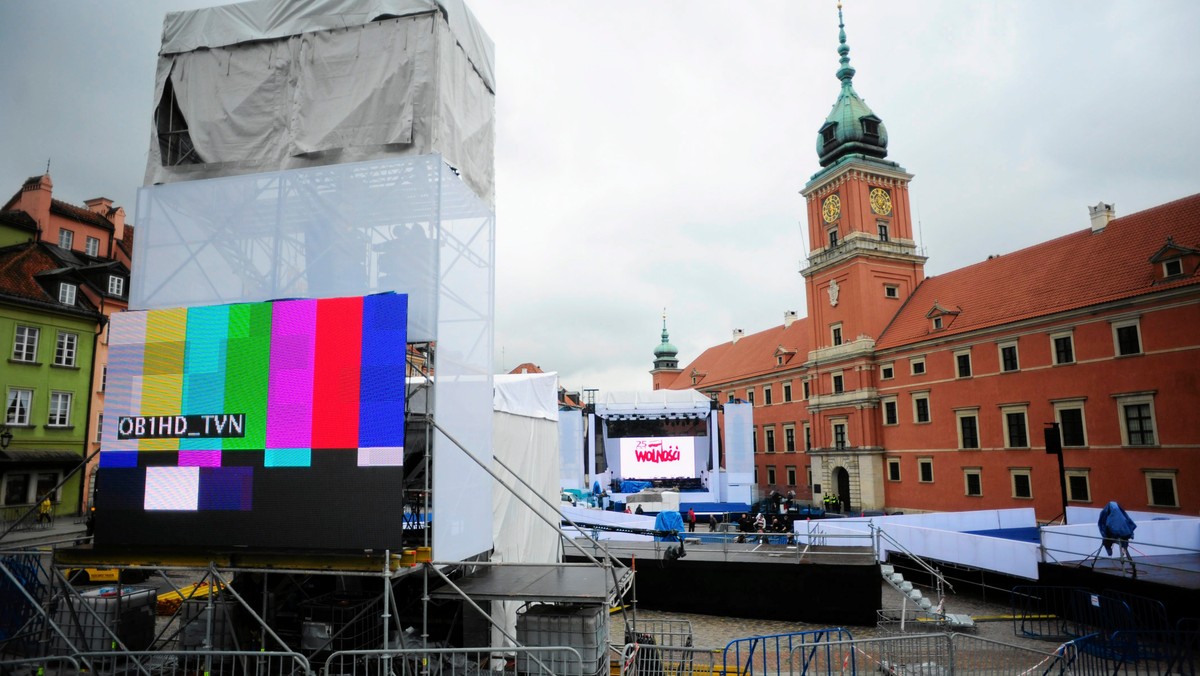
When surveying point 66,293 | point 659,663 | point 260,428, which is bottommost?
point 659,663

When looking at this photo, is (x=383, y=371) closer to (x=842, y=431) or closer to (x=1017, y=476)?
(x=1017, y=476)

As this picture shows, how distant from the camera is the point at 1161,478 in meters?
27.0

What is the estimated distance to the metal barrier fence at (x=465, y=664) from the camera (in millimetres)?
7816

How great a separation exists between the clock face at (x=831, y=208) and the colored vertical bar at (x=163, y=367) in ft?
144

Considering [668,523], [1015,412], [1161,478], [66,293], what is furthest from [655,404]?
[66,293]

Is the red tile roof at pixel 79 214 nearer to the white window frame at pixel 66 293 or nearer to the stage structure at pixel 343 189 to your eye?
the white window frame at pixel 66 293

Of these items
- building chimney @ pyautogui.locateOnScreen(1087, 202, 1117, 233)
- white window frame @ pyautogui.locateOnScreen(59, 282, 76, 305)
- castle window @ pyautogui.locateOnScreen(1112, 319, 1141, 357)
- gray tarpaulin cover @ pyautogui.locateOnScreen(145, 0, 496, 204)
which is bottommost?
castle window @ pyautogui.locateOnScreen(1112, 319, 1141, 357)

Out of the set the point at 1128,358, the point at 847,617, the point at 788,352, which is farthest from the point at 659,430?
the point at 847,617

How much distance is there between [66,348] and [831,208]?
43.9 meters

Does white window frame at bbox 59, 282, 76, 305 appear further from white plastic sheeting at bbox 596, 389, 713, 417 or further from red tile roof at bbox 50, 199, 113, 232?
white plastic sheeting at bbox 596, 389, 713, 417

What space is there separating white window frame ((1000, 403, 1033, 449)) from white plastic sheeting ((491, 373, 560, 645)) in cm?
2691

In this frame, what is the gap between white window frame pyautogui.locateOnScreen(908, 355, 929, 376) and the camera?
3978cm

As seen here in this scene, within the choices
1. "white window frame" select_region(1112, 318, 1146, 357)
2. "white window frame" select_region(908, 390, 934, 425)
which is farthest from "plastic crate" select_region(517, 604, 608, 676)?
"white window frame" select_region(908, 390, 934, 425)

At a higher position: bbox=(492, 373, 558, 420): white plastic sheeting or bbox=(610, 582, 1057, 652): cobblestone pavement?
bbox=(492, 373, 558, 420): white plastic sheeting
